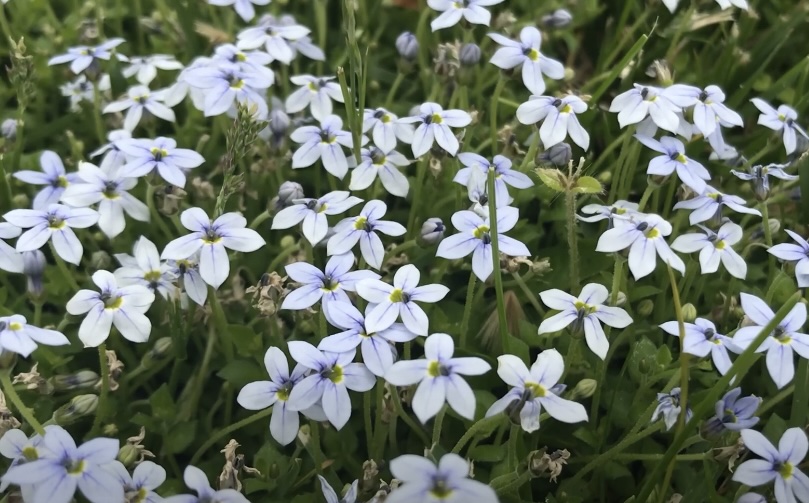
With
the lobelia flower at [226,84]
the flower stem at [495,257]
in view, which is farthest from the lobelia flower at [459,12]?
the flower stem at [495,257]

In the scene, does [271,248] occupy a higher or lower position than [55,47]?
lower

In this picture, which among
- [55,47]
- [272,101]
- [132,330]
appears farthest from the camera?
[55,47]

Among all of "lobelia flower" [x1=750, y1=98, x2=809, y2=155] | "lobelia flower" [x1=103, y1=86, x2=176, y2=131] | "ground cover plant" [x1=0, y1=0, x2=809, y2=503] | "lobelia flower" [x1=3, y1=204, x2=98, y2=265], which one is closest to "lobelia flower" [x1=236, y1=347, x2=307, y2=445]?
"ground cover plant" [x1=0, y1=0, x2=809, y2=503]

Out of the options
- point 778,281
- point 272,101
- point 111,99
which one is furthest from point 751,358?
point 111,99

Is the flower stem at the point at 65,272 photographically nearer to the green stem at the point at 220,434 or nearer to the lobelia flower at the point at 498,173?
the green stem at the point at 220,434

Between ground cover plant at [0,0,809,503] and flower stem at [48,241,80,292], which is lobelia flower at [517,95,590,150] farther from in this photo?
flower stem at [48,241,80,292]

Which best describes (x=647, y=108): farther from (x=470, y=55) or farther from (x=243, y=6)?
(x=243, y=6)

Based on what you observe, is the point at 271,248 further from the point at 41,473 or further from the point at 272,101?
the point at 41,473
